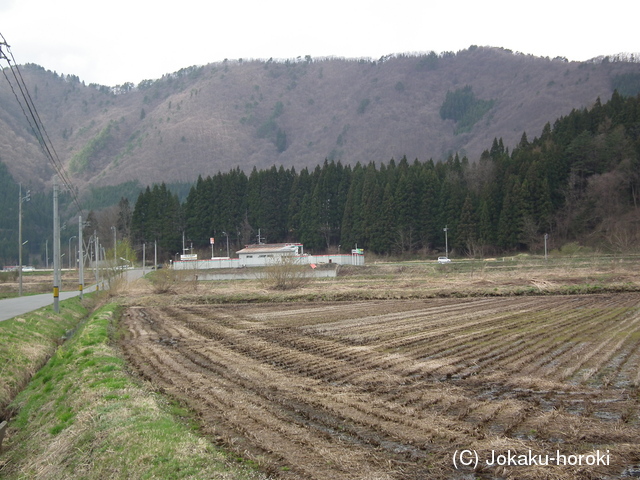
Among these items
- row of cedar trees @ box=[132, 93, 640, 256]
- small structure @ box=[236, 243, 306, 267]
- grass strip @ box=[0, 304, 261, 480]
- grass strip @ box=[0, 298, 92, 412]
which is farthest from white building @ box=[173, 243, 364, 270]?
grass strip @ box=[0, 304, 261, 480]

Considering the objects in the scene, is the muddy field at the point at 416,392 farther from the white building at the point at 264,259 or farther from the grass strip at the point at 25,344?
the white building at the point at 264,259

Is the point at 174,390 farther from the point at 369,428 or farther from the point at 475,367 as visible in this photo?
the point at 475,367

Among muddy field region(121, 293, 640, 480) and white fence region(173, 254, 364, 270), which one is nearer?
muddy field region(121, 293, 640, 480)

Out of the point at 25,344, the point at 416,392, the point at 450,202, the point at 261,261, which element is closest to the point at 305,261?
the point at 261,261

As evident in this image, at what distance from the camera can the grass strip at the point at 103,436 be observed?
7078 mm

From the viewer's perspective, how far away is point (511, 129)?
199250 millimetres

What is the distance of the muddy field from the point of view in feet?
23.0

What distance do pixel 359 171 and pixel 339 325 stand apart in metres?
76.9

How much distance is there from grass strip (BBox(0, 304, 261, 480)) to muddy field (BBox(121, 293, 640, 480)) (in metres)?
0.57

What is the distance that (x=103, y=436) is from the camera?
8547 mm

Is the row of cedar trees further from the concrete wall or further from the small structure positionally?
the concrete wall

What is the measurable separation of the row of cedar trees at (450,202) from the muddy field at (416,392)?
164 ft

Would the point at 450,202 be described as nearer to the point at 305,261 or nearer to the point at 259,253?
the point at 305,261

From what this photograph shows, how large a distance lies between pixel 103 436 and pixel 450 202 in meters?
78.1
